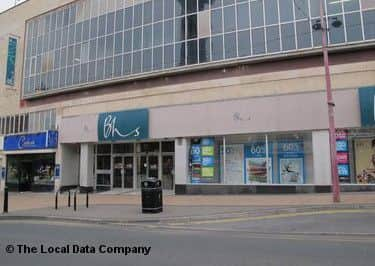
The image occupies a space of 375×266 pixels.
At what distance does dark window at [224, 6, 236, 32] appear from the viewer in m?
25.5

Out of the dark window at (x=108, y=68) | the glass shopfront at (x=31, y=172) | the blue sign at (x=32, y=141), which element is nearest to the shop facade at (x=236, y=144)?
the dark window at (x=108, y=68)

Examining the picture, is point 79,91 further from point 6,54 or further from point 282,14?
point 282,14

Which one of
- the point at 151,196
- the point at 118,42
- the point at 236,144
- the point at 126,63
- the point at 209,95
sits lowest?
the point at 151,196

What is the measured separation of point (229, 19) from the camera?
25.7 meters

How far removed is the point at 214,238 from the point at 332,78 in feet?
45.5

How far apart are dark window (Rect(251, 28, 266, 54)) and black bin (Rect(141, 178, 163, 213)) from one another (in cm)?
1148

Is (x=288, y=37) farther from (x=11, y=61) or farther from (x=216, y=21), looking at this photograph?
(x=11, y=61)

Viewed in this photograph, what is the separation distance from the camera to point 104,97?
2981cm

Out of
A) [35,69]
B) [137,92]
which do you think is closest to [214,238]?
[137,92]

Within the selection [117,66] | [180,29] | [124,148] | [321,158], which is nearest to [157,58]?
[180,29]

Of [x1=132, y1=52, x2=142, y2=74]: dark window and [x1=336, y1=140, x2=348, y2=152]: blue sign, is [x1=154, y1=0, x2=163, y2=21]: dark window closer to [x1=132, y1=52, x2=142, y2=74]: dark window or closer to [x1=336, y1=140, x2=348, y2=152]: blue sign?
[x1=132, y1=52, x2=142, y2=74]: dark window

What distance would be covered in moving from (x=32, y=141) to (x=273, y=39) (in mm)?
20390

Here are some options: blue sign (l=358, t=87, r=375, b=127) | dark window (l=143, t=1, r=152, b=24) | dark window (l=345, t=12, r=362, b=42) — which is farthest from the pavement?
dark window (l=143, t=1, r=152, b=24)

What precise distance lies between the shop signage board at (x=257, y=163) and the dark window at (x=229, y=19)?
7136 mm
